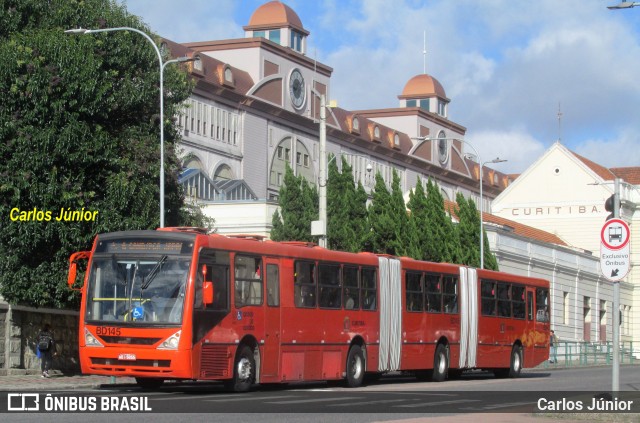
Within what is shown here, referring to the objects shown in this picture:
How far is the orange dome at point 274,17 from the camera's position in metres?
92.6

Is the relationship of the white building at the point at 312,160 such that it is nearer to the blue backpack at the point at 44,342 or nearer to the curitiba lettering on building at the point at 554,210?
the curitiba lettering on building at the point at 554,210

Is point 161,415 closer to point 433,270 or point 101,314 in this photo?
point 101,314

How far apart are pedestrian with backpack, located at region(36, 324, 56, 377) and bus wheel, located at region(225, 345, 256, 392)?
7.88m

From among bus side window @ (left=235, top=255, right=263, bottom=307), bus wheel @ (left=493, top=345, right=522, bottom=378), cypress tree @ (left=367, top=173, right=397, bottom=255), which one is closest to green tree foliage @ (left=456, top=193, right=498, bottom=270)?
cypress tree @ (left=367, top=173, right=397, bottom=255)

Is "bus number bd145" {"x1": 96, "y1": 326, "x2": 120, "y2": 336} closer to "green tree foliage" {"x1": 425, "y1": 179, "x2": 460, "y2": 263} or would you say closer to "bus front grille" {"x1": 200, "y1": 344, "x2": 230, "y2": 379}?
"bus front grille" {"x1": 200, "y1": 344, "x2": 230, "y2": 379}

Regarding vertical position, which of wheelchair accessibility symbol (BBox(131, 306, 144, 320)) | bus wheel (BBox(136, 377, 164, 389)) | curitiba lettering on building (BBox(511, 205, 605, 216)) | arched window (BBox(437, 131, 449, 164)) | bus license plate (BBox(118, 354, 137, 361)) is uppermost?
arched window (BBox(437, 131, 449, 164))

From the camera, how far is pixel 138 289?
939 inches

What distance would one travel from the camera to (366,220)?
5106 centimetres

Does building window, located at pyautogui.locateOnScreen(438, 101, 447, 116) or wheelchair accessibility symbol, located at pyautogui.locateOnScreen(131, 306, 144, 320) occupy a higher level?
building window, located at pyautogui.locateOnScreen(438, 101, 447, 116)

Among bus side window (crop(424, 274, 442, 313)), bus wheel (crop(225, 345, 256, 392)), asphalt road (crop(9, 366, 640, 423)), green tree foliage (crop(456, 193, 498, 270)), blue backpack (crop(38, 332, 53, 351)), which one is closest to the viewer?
asphalt road (crop(9, 366, 640, 423))

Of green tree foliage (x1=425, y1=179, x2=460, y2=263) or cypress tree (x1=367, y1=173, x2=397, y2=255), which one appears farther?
green tree foliage (x1=425, y1=179, x2=460, y2=263)

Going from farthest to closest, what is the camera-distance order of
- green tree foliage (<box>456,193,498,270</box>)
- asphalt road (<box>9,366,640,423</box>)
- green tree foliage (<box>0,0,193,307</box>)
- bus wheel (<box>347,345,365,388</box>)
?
green tree foliage (<box>456,193,498,270</box>)
green tree foliage (<box>0,0,193,307</box>)
bus wheel (<box>347,345,365,388</box>)
asphalt road (<box>9,366,640,423</box>)

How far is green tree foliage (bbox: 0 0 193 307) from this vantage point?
3197cm

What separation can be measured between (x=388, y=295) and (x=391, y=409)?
11036 mm
